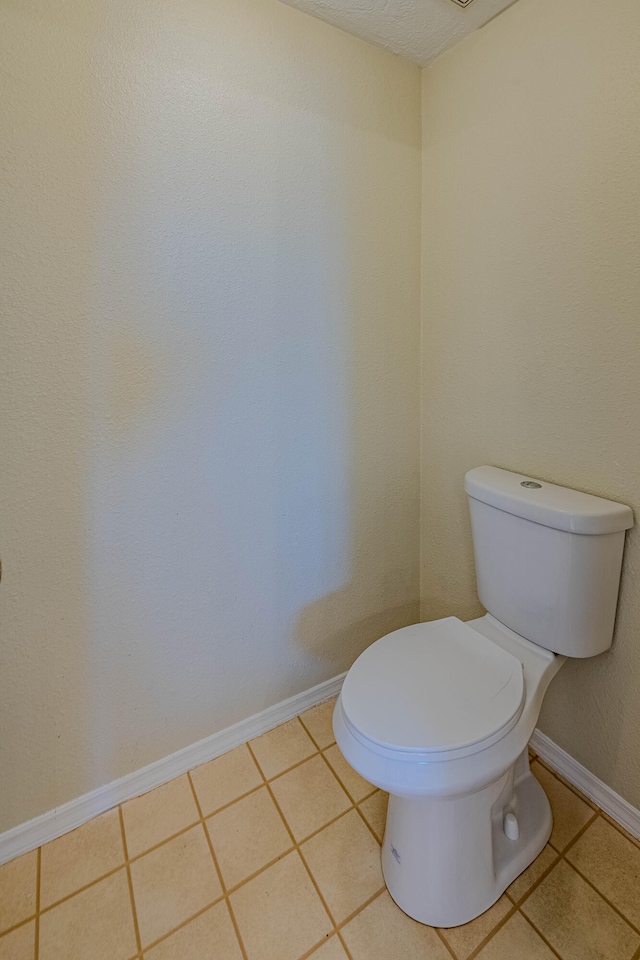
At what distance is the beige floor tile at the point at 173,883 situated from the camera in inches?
37.6

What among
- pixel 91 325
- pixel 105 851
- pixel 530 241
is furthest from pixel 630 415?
pixel 105 851

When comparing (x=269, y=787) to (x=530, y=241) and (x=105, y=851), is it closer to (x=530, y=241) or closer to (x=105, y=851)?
(x=105, y=851)

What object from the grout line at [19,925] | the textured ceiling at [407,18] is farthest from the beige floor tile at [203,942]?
the textured ceiling at [407,18]

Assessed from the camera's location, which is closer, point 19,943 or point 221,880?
point 19,943

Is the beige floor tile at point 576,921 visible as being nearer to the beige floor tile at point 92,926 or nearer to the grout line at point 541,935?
the grout line at point 541,935

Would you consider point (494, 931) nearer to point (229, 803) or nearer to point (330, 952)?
point (330, 952)

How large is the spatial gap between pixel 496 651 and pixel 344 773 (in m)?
0.60

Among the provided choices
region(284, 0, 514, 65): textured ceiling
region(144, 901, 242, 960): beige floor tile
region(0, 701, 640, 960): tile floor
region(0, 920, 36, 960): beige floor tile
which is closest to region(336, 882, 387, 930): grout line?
region(0, 701, 640, 960): tile floor

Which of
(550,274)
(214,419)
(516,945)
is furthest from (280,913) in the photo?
(550,274)

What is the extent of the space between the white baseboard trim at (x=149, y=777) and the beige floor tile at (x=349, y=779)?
0.62 feet

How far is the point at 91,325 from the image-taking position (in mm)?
969

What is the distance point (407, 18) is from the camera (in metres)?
1.12

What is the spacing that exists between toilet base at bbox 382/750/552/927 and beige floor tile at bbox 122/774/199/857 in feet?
1.76

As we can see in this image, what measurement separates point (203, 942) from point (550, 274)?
1.66 metres
